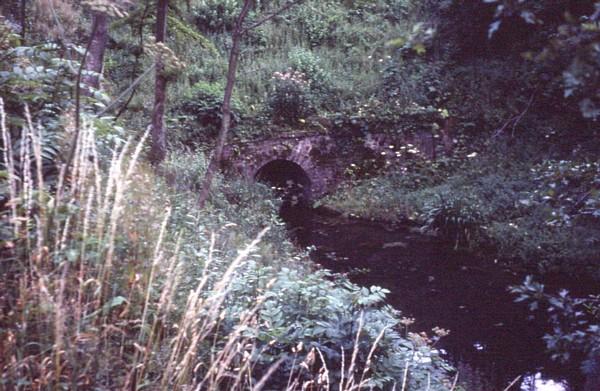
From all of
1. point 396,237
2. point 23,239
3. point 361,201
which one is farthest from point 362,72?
point 23,239

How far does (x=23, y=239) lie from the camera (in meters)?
2.44

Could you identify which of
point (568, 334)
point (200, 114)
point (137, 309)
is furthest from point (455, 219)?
point (137, 309)

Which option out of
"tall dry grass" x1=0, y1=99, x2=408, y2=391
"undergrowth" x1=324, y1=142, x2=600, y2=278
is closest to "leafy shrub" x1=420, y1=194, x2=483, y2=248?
"undergrowth" x1=324, y1=142, x2=600, y2=278

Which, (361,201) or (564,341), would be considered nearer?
(564,341)

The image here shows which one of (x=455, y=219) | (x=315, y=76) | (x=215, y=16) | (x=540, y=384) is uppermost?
(x=215, y=16)

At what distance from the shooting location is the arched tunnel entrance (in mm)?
14928

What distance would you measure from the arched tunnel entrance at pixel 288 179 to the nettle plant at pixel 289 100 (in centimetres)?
122

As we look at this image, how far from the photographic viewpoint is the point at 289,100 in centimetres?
1467

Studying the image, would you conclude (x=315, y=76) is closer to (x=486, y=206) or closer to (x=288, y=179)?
(x=288, y=179)

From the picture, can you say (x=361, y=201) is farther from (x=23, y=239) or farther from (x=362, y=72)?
(x=23, y=239)

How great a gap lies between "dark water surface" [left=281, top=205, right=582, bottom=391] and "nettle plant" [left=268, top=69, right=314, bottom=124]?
10.1 feet

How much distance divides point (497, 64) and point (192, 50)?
30.5ft

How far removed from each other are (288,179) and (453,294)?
8.03 m

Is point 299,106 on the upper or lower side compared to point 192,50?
lower
